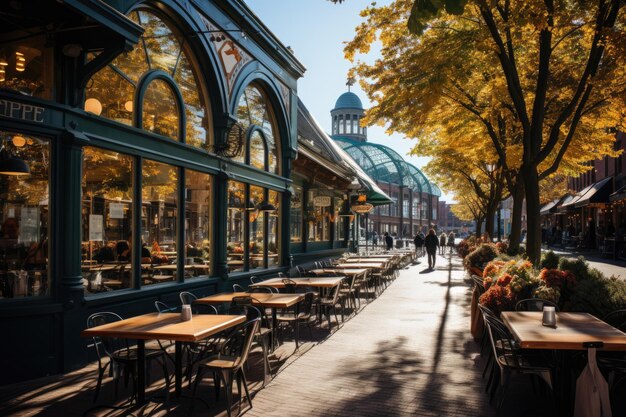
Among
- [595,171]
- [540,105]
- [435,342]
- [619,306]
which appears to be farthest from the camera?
[595,171]

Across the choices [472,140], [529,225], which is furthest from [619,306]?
[472,140]

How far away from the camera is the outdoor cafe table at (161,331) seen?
19.8 ft

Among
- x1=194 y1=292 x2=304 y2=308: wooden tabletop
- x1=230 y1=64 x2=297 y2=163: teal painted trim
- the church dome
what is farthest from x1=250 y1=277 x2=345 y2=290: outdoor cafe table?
the church dome

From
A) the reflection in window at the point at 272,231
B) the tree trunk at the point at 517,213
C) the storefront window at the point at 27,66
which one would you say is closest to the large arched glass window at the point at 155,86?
the storefront window at the point at 27,66

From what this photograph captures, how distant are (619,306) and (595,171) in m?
37.1

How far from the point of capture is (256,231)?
15156mm

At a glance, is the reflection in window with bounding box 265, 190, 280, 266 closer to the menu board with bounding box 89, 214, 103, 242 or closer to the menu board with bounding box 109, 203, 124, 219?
the menu board with bounding box 109, 203, 124, 219

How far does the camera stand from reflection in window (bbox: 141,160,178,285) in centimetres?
979

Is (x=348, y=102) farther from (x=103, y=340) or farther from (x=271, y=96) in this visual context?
(x=103, y=340)

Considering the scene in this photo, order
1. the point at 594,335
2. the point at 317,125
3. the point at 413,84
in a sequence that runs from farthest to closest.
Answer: the point at 317,125
the point at 413,84
the point at 594,335

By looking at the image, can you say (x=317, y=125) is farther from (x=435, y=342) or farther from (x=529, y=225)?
(x=435, y=342)

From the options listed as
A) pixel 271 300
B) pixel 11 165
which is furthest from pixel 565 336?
pixel 11 165

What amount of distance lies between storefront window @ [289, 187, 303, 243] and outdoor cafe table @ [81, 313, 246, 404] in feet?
37.6

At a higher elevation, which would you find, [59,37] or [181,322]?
[59,37]
